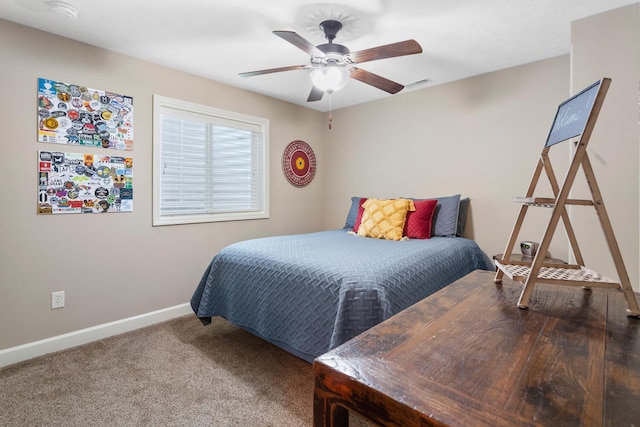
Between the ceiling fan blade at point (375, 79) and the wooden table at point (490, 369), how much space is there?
6.04 ft

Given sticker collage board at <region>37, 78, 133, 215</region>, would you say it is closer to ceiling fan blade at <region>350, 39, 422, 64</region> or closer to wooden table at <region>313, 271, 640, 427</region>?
ceiling fan blade at <region>350, 39, 422, 64</region>

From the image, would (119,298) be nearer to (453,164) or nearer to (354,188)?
(354,188)

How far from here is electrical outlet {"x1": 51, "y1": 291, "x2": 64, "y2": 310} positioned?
7.52ft

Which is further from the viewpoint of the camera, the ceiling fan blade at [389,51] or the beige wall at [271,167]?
the beige wall at [271,167]

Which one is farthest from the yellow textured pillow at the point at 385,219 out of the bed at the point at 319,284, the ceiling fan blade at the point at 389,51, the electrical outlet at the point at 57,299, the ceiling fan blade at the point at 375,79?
the electrical outlet at the point at 57,299

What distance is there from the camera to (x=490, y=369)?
1.95ft

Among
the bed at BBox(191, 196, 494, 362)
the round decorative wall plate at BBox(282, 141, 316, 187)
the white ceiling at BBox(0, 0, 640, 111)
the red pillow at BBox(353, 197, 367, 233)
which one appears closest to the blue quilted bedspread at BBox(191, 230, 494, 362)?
the bed at BBox(191, 196, 494, 362)

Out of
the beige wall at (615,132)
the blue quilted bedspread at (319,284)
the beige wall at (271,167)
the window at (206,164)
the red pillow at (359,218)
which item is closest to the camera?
the blue quilted bedspread at (319,284)

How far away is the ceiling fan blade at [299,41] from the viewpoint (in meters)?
1.67

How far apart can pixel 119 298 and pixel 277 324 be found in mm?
1566

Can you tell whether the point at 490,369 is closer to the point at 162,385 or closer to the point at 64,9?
the point at 162,385

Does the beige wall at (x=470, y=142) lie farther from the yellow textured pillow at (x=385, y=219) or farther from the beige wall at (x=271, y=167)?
the yellow textured pillow at (x=385, y=219)

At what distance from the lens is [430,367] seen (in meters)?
0.60

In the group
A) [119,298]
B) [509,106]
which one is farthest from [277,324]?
[509,106]
